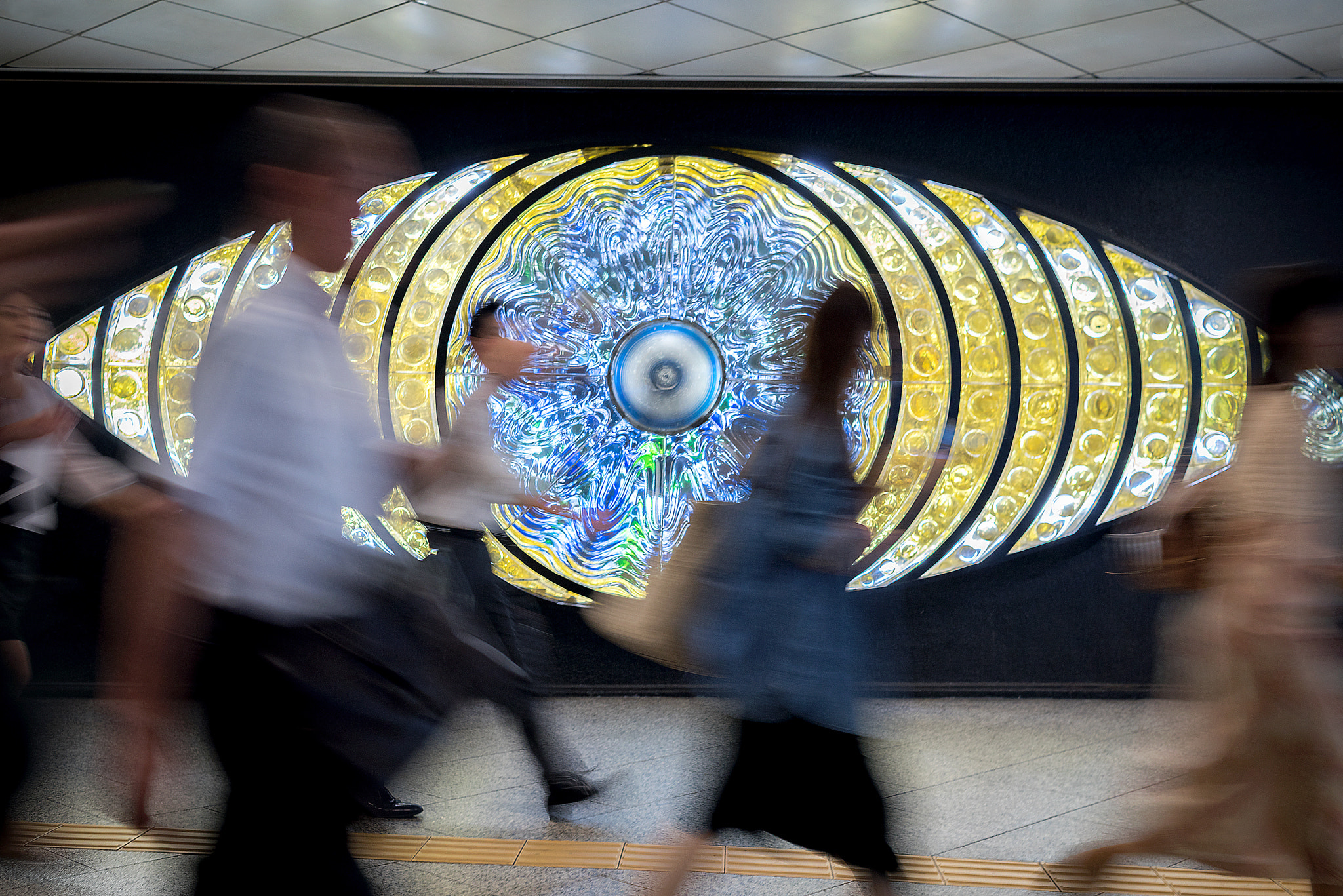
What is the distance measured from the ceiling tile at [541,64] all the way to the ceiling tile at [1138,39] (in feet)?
4.91

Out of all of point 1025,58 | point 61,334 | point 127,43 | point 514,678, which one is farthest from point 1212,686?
point 61,334

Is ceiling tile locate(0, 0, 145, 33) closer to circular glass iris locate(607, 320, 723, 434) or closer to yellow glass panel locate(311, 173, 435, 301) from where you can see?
yellow glass panel locate(311, 173, 435, 301)

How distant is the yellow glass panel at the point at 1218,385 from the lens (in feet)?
11.7

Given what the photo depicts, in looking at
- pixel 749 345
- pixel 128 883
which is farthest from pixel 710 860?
pixel 749 345

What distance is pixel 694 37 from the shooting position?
305cm

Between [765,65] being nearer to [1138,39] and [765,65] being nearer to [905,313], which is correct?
[905,313]

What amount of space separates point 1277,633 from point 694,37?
250 centimetres

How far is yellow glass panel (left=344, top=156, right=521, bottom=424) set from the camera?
361 centimetres

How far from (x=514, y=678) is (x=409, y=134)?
7.95 ft

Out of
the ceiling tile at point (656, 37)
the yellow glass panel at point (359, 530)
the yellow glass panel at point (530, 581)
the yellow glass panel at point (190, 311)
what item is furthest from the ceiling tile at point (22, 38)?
the yellow glass panel at point (530, 581)

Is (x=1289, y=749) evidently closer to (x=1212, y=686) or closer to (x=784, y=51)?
(x=1212, y=686)

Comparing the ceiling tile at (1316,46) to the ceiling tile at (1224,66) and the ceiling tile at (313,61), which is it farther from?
the ceiling tile at (313,61)

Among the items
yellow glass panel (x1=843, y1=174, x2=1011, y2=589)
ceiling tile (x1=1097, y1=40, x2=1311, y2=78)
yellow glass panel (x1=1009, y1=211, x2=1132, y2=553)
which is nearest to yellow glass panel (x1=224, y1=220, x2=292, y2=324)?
yellow glass panel (x1=843, y1=174, x2=1011, y2=589)

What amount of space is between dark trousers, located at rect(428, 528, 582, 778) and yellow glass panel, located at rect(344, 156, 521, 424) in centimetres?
130
